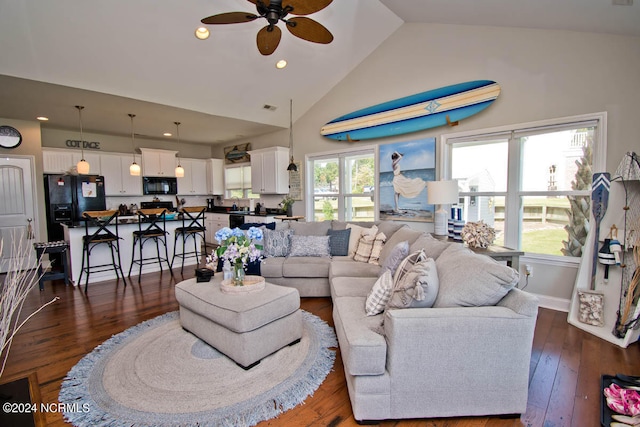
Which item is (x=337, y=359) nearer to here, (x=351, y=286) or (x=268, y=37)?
(x=351, y=286)

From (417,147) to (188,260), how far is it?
4.49 meters

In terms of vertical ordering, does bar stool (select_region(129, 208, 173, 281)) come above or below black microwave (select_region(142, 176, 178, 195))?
below

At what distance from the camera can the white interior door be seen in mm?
5148

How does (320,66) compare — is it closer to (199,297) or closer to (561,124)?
(561,124)

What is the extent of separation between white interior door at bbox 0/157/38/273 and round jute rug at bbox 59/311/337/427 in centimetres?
425

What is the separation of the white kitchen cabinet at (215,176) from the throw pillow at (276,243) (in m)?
4.58

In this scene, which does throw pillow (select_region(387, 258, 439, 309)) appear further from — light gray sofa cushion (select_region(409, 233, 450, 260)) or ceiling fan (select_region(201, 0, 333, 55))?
ceiling fan (select_region(201, 0, 333, 55))

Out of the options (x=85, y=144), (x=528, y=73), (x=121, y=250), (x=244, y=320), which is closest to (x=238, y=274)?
(x=244, y=320)

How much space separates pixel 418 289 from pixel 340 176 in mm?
3966

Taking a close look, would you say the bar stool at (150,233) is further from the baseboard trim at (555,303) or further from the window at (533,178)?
the baseboard trim at (555,303)

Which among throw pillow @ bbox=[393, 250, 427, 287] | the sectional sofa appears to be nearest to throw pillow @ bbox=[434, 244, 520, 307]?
the sectional sofa

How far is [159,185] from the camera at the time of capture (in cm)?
727

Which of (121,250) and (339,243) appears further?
(121,250)

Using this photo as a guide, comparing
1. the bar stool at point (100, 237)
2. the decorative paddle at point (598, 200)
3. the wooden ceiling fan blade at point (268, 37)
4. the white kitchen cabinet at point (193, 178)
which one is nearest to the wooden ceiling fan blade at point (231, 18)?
the wooden ceiling fan blade at point (268, 37)
